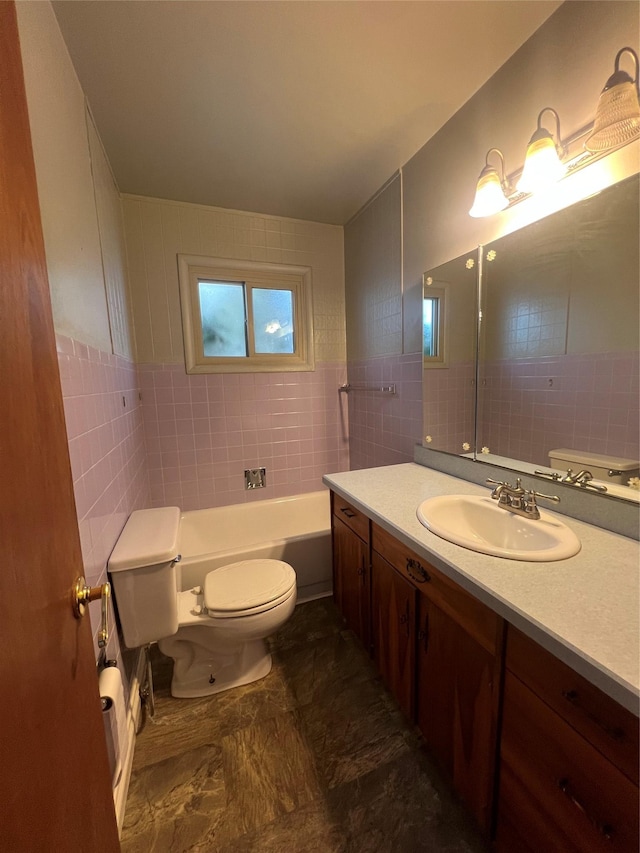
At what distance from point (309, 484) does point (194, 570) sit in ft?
3.82

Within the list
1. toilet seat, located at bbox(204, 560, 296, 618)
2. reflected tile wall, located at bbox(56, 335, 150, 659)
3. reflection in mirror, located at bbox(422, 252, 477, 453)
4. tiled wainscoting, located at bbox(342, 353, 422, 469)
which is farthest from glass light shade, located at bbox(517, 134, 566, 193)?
toilet seat, located at bbox(204, 560, 296, 618)

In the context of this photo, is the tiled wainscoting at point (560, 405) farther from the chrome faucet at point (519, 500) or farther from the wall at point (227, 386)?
the wall at point (227, 386)

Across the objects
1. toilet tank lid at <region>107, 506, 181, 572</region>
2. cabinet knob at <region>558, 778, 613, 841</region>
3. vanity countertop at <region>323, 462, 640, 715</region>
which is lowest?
cabinet knob at <region>558, 778, 613, 841</region>

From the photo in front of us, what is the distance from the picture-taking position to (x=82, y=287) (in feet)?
3.92

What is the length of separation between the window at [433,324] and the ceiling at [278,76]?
744mm

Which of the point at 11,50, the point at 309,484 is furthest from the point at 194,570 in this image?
the point at 11,50

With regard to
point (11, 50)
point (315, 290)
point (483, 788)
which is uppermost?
point (315, 290)

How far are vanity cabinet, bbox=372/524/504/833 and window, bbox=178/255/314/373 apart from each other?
168cm

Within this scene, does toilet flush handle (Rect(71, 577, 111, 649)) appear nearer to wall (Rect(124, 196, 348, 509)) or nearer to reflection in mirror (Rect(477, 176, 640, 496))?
reflection in mirror (Rect(477, 176, 640, 496))

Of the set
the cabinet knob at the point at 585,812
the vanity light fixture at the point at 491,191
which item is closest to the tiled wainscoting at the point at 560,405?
the vanity light fixture at the point at 491,191

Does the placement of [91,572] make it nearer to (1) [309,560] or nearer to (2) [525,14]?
(1) [309,560]

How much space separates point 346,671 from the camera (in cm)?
158

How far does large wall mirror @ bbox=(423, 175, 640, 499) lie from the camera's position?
1.00m

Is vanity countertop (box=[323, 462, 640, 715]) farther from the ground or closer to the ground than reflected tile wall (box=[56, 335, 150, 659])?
closer to the ground
